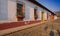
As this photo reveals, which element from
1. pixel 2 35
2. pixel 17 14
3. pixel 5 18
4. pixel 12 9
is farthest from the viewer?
pixel 17 14

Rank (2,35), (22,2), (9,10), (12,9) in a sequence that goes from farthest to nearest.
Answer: (22,2) → (12,9) → (9,10) → (2,35)

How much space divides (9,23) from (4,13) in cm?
93

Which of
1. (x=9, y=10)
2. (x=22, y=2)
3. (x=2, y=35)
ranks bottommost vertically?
(x=2, y=35)

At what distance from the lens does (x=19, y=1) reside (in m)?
10.8

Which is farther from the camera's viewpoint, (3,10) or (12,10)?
(12,10)

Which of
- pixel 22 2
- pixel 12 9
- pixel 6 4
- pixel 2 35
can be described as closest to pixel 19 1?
pixel 22 2

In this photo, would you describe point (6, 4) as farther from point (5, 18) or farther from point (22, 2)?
point (22, 2)

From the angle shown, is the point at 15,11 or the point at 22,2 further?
the point at 22,2

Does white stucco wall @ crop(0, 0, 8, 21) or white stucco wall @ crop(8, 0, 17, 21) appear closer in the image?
white stucco wall @ crop(0, 0, 8, 21)

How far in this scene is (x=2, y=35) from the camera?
21.8ft

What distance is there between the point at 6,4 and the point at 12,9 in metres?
1.16

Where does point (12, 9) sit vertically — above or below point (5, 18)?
above

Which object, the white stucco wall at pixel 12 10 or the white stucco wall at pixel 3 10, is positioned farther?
the white stucco wall at pixel 12 10

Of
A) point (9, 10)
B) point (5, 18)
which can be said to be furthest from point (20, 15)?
point (5, 18)
